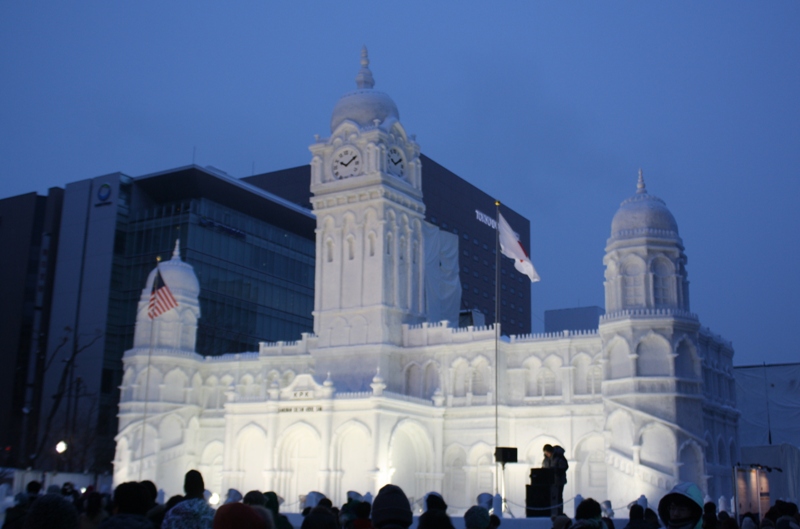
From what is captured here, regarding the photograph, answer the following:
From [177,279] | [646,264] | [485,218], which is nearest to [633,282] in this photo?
[646,264]

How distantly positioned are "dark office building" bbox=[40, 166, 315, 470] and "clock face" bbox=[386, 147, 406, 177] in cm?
2308

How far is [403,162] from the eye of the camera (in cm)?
5859

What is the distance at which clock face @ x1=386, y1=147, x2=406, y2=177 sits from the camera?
5719 centimetres

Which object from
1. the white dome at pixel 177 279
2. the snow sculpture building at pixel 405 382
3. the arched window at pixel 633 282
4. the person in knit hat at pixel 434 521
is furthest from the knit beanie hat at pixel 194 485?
the white dome at pixel 177 279

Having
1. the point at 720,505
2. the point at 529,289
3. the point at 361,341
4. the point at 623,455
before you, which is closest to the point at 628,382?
the point at 623,455

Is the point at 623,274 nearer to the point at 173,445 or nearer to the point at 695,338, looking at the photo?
the point at 695,338

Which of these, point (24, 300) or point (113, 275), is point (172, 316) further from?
point (24, 300)

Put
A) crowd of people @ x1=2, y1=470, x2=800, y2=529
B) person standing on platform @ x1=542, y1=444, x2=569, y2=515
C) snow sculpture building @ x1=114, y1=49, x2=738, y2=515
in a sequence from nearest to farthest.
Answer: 1. crowd of people @ x1=2, y1=470, x2=800, y2=529
2. person standing on platform @ x1=542, y1=444, x2=569, y2=515
3. snow sculpture building @ x1=114, y1=49, x2=738, y2=515

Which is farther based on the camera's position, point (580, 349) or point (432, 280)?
point (432, 280)

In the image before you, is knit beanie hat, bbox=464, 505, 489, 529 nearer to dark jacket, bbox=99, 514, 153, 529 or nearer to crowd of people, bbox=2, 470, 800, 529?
crowd of people, bbox=2, 470, 800, 529

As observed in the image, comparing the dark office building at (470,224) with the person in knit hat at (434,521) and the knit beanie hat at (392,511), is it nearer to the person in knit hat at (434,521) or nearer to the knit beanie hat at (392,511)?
the knit beanie hat at (392,511)

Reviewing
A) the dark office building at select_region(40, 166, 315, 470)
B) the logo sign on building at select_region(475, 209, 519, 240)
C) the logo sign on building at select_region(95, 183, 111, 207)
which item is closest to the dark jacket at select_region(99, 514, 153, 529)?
the dark office building at select_region(40, 166, 315, 470)

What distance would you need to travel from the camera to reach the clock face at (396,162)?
57188 mm

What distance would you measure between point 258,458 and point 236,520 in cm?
4650
